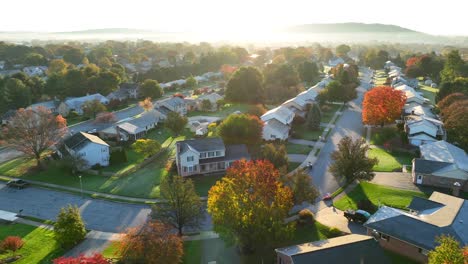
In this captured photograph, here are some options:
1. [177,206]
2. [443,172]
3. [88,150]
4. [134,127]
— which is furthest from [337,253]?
[134,127]

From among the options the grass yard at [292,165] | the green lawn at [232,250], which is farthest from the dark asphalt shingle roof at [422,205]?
the grass yard at [292,165]

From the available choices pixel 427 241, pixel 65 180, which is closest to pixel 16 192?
pixel 65 180

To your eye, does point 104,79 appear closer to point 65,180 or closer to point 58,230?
point 65,180

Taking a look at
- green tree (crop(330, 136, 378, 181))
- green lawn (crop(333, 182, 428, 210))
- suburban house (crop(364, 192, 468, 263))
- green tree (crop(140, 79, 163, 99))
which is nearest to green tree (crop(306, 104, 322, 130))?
green tree (crop(330, 136, 378, 181))

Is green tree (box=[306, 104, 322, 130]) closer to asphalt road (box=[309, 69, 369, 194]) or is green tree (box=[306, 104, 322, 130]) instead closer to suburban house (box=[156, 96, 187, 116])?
asphalt road (box=[309, 69, 369, 194])

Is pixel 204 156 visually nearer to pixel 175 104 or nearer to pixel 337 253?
pixel 337 253

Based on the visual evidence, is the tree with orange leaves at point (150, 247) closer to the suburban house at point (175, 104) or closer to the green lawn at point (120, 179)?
the green lawn at point (120, 179)
